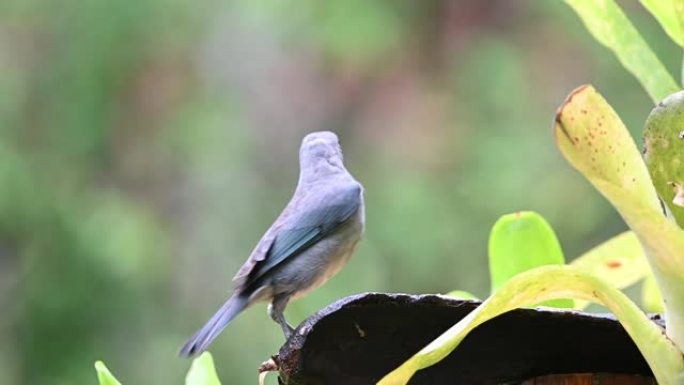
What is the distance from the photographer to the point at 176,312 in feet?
9.02

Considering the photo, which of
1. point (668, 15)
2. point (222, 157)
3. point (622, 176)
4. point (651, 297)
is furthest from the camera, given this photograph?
point (222, 157)

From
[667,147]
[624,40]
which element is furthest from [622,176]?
[624,40]

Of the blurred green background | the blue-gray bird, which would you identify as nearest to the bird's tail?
the blue-gray bird

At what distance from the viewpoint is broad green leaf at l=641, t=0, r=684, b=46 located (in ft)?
2.00

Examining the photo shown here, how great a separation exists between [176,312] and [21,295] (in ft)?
1.26

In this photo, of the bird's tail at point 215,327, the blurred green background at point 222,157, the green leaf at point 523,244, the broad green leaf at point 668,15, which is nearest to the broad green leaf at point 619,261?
the green leaf at point 523,244

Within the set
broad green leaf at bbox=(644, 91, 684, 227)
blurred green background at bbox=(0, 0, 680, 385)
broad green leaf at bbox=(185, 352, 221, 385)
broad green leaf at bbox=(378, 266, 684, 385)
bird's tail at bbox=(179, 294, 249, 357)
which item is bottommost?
blurred green background at bbox=(0, 0, 680, 385)

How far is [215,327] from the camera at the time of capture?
812 mm

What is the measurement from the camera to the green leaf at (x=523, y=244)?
2.27 feet

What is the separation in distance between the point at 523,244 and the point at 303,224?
195 mm

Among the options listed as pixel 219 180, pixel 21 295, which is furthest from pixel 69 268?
pixel 219 180

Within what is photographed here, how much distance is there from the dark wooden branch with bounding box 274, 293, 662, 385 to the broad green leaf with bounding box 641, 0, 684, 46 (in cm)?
18

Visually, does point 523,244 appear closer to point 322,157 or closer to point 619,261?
point 619,261

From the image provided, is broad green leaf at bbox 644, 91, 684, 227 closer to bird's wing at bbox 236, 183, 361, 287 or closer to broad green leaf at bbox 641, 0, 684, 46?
broad green leaf at bbox 641, 0, 684, 46
